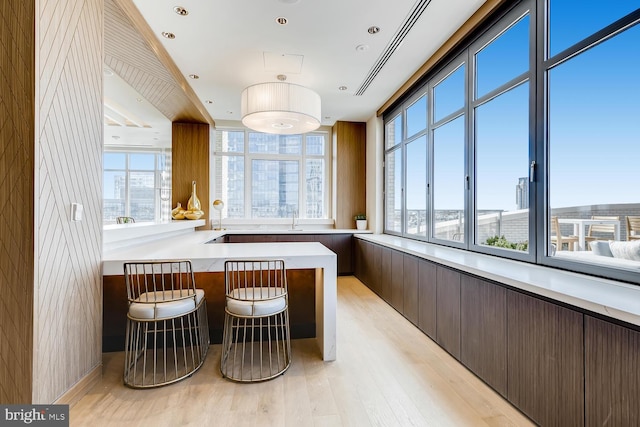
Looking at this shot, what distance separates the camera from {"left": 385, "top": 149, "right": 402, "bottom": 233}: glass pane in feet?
16.4

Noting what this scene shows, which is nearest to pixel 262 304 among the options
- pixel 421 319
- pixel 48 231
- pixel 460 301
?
pixel 48 231

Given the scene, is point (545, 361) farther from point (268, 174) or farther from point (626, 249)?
point (268, 174)

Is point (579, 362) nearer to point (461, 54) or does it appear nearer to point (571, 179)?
point (571, 179)

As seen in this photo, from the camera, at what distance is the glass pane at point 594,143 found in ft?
5.70

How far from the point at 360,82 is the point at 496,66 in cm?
189

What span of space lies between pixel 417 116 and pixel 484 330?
316cm

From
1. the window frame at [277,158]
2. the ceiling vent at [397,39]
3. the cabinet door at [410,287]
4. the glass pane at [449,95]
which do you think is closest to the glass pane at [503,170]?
the glass pane at [449,95]

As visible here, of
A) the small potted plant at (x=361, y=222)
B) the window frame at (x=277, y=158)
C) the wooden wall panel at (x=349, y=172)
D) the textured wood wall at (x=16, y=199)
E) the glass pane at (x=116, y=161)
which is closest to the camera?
the textured wood wall at (x=16, y=199)

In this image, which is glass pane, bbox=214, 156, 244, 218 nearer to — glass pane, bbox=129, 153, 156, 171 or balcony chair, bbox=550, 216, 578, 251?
glass pane, bbox=129, 153, 156, 171

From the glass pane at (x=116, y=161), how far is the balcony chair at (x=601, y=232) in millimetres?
10213

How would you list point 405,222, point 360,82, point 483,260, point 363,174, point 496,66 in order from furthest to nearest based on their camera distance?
point 363,174, point 405,222, point 360,82, point 496,66, point 483,260

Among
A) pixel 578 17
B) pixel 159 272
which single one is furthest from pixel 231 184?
pixel 578 17

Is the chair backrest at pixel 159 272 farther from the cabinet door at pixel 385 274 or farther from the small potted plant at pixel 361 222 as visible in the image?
the small potted plant at pixel 361 222

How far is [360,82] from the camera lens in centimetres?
427
